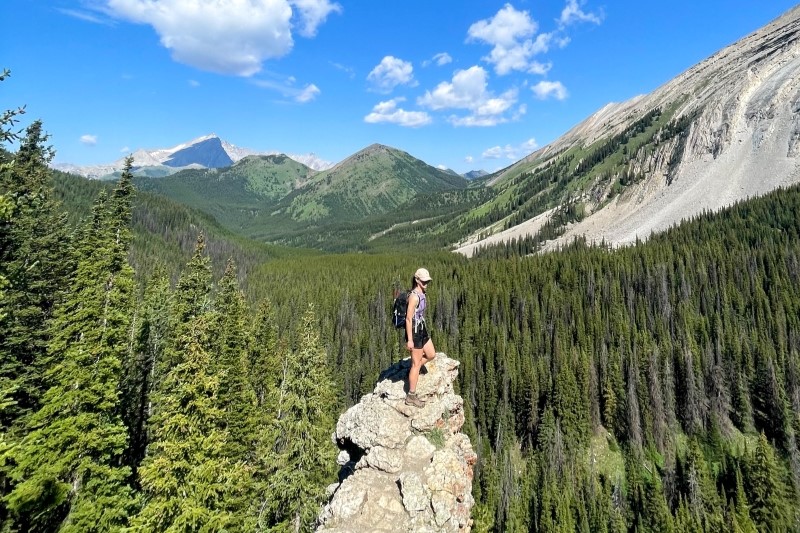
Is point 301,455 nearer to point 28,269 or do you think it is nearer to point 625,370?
point 28,269

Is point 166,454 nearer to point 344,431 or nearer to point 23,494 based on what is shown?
point 23,494

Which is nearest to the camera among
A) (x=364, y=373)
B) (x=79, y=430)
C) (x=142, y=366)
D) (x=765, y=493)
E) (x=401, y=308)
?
(x=401, y=308)

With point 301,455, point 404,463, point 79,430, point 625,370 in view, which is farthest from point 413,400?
point 625,370

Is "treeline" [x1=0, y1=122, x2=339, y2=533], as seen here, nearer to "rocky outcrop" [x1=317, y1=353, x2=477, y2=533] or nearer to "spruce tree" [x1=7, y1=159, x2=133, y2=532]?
"spruce tree" [x1=7, y1=159, x2=133, y2=532]

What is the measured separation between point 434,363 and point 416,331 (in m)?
3.70

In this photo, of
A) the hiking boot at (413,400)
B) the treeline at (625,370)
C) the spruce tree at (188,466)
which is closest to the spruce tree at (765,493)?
the treeline at (625,370)

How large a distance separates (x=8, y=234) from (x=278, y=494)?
66.1ft

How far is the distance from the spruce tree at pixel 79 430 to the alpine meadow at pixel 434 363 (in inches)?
5.1

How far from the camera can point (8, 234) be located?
1898cm

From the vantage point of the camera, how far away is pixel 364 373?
306 feet

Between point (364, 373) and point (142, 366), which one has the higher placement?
point (142, 366)

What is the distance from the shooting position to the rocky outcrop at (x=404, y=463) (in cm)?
1390

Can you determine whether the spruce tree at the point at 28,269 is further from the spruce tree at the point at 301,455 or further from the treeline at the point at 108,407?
the spruce tree at the point at 301,455

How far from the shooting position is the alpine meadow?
62.8ft
